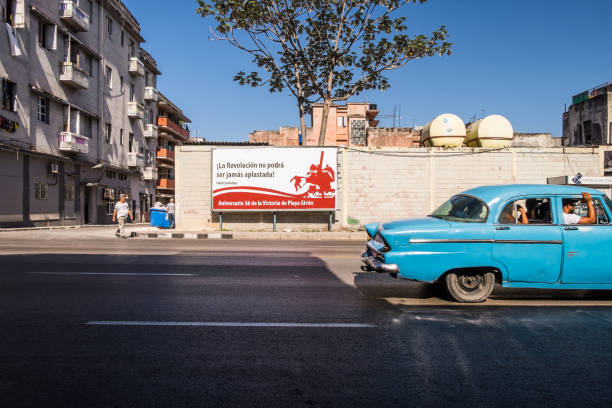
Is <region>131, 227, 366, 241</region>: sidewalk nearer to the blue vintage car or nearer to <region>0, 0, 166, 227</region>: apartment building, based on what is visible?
<region>0, 0, 166, 227</region>: apartment building

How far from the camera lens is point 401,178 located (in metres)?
21.8

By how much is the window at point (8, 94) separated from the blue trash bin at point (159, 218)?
9.06 metres

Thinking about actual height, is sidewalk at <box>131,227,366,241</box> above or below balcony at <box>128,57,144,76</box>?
below

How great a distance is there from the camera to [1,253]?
37.3 ft

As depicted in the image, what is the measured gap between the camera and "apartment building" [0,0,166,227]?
77.0 ft

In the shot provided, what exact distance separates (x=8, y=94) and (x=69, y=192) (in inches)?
329

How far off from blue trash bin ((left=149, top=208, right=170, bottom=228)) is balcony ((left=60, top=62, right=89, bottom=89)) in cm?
1188

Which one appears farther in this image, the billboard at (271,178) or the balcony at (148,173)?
the balcony at (148,173)

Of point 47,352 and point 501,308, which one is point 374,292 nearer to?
point 501,308

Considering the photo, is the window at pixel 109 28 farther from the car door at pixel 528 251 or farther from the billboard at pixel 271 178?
the car door at pixel 528 251

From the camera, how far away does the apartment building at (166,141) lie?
54.1m

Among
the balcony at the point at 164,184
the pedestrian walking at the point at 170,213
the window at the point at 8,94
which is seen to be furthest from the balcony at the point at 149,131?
the pedestrian walking at the point at 170,213

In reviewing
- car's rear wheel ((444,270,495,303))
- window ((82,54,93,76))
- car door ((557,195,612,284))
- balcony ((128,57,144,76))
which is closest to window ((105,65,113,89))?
window ((82,54,93,76))

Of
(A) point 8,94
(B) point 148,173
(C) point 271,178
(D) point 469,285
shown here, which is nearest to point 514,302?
(D) point 469,285
